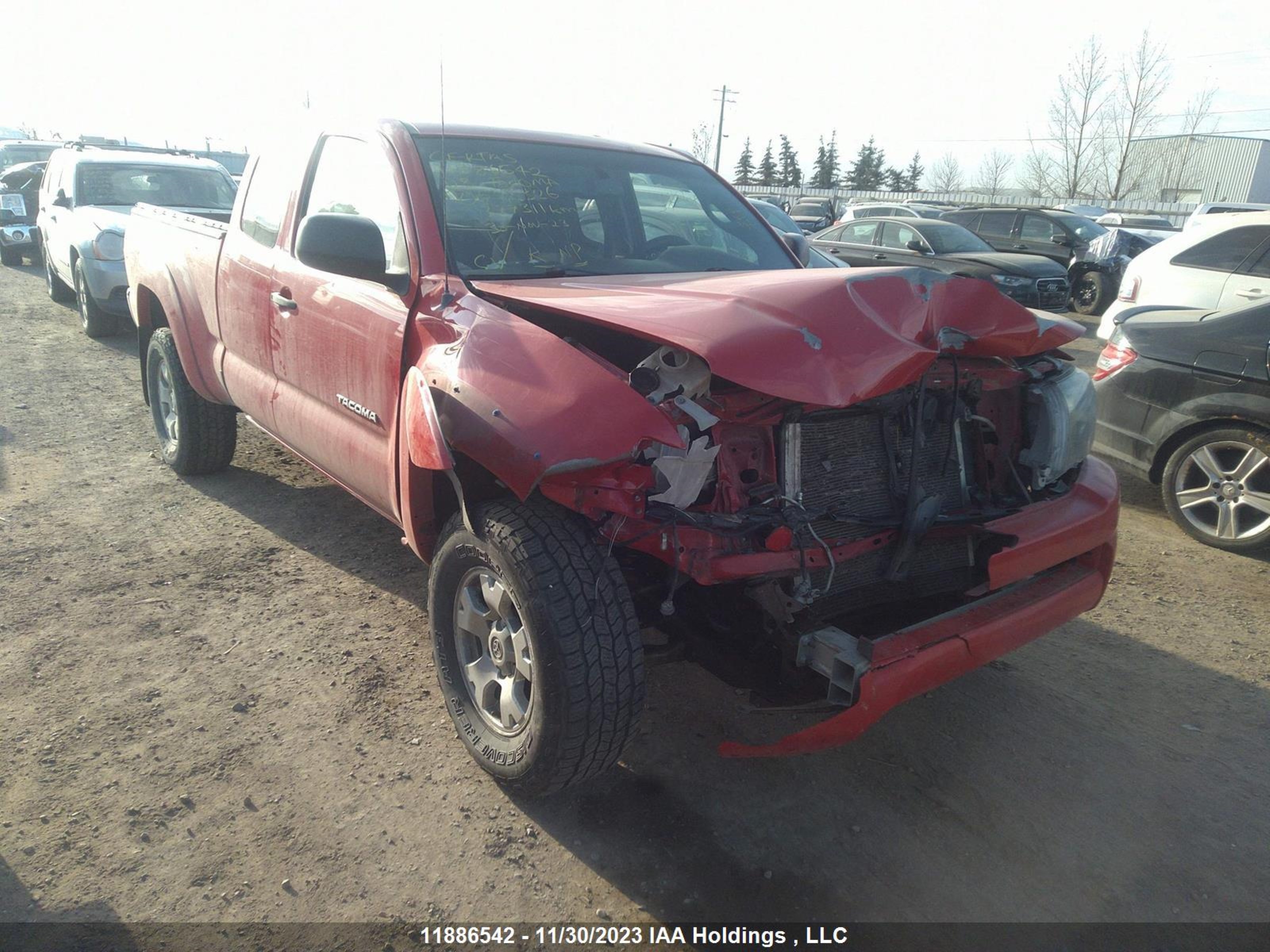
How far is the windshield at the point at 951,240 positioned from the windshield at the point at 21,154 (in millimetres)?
17503

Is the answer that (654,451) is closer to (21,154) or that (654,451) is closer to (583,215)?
(583,215)

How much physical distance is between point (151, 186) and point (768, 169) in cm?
5926

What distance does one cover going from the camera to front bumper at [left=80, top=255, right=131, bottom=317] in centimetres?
898

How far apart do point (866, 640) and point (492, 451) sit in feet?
3.71

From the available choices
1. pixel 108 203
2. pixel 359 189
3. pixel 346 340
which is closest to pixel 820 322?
pixel 346 340

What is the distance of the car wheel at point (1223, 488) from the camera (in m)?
4.69

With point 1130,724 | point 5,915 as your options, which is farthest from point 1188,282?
point 5,915

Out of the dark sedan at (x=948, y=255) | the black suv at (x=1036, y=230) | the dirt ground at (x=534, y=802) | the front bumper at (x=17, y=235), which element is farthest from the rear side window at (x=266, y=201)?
the front bumper at (x=17, y=235)

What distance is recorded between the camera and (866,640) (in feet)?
7.86

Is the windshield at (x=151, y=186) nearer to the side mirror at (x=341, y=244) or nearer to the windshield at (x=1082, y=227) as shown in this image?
the side mirror at (x=341, y=244)

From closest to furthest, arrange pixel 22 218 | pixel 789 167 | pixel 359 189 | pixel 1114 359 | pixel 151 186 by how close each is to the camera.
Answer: pixel 359 189, pixel 1114 359, pixel 151 186, pixel 22 218, pixel 789 167

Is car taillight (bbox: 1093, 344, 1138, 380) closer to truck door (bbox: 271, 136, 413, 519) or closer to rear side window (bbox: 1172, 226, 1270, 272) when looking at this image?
rear side window (bbox: 1172, 226, 1270, 272)

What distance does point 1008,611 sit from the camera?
8.98 feet

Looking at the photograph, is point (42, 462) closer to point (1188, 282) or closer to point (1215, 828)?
point (1215, 828)
